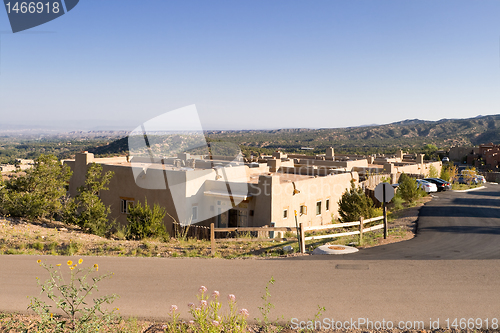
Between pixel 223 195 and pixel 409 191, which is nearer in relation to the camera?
pixel 223 195

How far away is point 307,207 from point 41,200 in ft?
48.4

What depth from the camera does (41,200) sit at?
57.9ft

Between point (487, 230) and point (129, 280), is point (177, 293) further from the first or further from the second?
point (487, 230)

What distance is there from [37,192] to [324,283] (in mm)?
15443

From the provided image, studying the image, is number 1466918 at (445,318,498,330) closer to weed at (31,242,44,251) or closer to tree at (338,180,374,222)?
weed at (31,242,44,251)

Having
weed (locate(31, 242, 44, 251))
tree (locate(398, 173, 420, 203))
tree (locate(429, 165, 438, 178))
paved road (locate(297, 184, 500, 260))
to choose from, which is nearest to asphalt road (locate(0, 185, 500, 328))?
paved road (locate(297, 184, 500, 260))

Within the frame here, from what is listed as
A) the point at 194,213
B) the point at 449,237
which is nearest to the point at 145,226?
the point at 194,213

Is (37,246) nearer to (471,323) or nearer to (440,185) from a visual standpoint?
(471,323)

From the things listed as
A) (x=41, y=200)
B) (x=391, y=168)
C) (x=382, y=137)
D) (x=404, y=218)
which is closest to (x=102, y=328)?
(x=41, y=200)

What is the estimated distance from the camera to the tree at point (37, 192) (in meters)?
17.4

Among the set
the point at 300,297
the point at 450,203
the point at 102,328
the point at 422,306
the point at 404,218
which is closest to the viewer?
the point at 102,328

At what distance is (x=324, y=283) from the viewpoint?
342 inches

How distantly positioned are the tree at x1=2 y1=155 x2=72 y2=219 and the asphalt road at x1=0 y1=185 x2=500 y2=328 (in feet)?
25.2

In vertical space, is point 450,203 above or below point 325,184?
below
